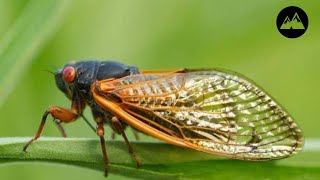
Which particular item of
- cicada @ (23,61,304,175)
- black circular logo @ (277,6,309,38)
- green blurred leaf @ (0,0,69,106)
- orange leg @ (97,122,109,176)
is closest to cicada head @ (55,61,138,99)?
cicada @ (23,61,304,175)

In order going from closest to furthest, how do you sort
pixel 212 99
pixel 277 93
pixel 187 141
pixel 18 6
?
pixel 187 141
pixel 212 99
pixel 18 6
pixel 277 93

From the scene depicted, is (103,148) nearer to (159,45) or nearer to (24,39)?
(24,39)

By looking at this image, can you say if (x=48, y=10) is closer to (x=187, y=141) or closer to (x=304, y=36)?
(x=187, y=141)

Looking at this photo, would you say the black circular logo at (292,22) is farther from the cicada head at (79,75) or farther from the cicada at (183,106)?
the cicada head at (79,75)

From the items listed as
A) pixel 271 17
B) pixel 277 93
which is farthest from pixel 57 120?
pixel 277 93

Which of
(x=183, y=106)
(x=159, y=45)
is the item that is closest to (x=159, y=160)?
(x=183, y=106)

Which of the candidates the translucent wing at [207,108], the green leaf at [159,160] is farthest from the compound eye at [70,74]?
the green leaf at [159,160]
